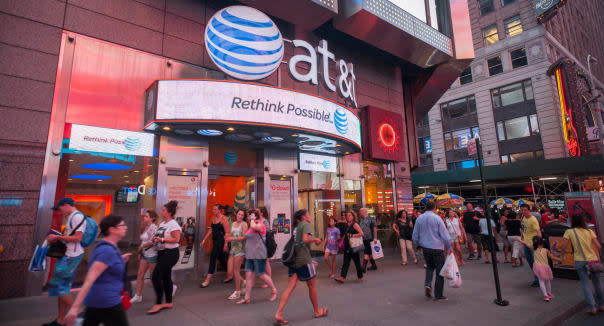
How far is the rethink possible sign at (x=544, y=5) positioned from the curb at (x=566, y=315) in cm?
2704

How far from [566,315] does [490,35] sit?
3233 centimetres

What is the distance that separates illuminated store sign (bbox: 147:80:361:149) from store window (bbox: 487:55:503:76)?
27.8m

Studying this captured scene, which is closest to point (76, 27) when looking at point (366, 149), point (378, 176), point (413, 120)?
point (366, 149)

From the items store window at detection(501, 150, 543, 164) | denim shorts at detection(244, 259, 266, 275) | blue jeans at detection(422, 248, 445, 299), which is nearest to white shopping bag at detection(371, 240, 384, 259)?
blue jeans at detection(422, 248, 445, 299)

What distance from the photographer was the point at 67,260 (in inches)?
170

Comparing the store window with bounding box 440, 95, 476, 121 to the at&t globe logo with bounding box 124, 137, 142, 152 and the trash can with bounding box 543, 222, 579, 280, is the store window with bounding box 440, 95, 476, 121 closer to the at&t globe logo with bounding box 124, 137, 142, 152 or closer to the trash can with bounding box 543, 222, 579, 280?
the trash can with bounding box 543, 222, 579, 280

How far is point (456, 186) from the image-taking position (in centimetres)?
2759

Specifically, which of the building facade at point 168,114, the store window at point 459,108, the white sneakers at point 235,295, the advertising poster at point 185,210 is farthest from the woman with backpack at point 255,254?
the store window at point 459,108

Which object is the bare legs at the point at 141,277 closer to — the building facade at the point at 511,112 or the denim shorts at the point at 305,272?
the denim shorts at the point at 305,272

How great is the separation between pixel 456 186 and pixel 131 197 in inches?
1055

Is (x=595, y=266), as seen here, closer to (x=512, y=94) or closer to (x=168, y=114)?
(x=168, y=114)

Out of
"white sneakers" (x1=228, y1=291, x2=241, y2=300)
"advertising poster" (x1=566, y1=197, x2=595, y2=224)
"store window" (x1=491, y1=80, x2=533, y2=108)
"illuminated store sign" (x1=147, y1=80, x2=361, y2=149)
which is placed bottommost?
"white sneakers" (x1=228, y1=291, x2=241, y2=300)

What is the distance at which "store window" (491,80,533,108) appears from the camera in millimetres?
27000

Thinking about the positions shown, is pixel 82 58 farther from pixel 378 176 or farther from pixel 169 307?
pixel 378 176
